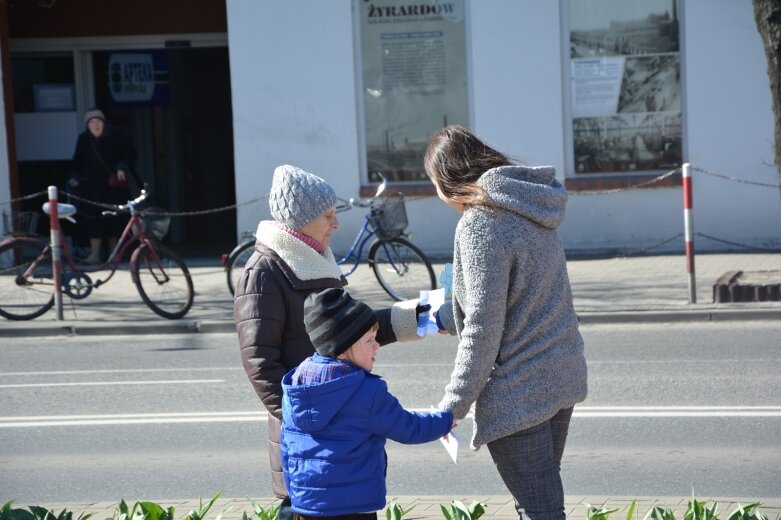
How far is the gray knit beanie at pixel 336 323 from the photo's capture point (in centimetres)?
358

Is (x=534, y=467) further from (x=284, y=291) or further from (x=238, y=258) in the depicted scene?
(x=238, y=258)

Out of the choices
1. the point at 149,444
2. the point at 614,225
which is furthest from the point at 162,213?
the point at 614,225

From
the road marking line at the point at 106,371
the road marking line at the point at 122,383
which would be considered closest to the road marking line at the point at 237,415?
the road marking line at the point at 122,383

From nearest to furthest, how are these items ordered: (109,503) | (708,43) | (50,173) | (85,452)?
(109,503) < (85,452) < (708,43) < (50,173)

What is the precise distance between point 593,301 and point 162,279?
437 centimetres

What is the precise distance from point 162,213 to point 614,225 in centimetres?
655

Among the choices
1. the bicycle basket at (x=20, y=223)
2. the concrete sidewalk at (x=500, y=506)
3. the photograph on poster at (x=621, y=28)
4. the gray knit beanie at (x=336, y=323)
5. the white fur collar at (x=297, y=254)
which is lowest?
the concrete sidewalk at (x=500, y=506)

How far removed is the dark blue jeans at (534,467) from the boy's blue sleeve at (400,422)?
25 cm

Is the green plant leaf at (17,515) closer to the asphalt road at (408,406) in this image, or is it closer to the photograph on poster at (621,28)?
the asphalt road at (408,406)

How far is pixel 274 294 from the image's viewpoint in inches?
159

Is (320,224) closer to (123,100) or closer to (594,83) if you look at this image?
(594,83)

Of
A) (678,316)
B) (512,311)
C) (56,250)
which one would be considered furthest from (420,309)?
(56,250)

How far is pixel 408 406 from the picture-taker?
8.12 metres

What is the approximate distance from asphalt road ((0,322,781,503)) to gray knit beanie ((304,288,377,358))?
2720 mm
